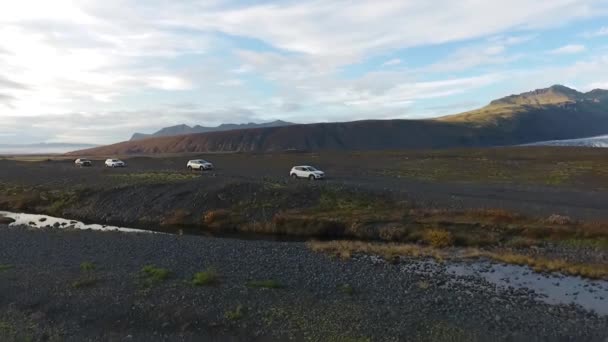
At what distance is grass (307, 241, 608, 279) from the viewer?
70.6ft

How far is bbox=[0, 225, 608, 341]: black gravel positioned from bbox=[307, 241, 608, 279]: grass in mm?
2277

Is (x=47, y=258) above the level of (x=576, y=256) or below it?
above

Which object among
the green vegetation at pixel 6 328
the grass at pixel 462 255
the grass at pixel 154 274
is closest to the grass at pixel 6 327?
the green vegetation at pixel 6 328

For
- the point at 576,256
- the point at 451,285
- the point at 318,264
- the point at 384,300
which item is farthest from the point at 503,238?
the point at 384,300

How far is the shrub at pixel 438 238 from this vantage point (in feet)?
91.0

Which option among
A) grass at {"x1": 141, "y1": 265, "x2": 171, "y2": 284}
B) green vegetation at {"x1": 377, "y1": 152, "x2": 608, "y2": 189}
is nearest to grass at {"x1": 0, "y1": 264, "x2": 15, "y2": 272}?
grass at {"x1": 141, "y1": 265, "x2": 171, "y2": 284}

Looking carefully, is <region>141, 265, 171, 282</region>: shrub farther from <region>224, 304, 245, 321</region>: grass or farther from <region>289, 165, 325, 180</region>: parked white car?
<region>289, 165, 325, 180</region>: parked white car

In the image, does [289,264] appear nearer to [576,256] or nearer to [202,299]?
[202,299]

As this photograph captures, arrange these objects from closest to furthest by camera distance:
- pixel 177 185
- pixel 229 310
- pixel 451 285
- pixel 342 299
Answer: pixel 229 310, pixel 342 299, pixel 451 285, pixel 177 185

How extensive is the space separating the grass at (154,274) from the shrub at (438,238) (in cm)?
1563

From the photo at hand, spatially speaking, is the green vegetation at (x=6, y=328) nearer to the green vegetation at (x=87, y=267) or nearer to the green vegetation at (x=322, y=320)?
the green vegetation at (x=87, y=267)

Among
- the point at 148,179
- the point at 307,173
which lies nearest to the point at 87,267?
the point at 148,179

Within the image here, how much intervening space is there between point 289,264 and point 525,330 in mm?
11035

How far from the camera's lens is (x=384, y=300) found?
16859 mm
